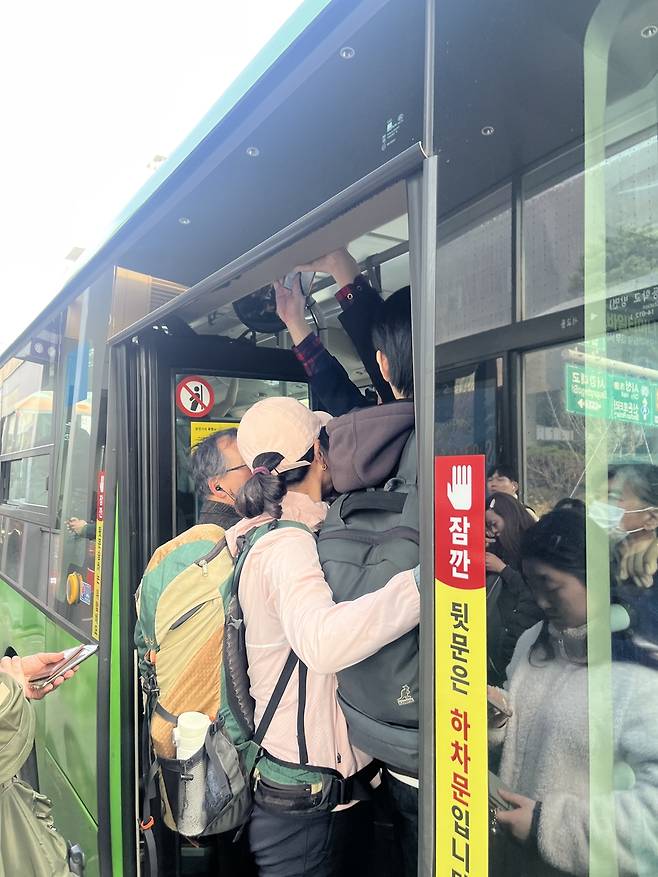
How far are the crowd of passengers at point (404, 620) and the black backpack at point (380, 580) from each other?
0.04m

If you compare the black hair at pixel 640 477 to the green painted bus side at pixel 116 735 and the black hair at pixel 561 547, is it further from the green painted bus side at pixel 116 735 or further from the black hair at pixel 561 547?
the green painted bus side at pixel 116 735

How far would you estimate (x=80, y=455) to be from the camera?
2713 mm

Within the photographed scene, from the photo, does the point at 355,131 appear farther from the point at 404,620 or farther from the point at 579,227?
the point at 404,620

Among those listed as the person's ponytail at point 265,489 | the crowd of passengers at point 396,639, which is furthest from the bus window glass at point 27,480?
the person's ponytail at point 265,489

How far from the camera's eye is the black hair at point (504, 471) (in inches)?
36.0

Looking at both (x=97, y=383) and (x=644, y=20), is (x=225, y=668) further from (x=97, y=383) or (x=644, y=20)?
(x=644, y=20)

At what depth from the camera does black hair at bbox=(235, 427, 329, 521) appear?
1.83 metres

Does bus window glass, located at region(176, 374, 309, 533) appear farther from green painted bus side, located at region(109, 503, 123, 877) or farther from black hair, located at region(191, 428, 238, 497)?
green painted bus side, located at region(109, 503, 123, 877)

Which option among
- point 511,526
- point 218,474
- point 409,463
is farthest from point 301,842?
point 511,526

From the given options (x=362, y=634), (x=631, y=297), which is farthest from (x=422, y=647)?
(x=631, y=297)

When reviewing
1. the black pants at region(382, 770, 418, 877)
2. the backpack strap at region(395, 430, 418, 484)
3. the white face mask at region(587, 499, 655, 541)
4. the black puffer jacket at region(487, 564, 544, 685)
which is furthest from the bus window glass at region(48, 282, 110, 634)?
the white face mask at region(587, 499, 655, 541)

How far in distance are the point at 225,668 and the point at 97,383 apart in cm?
133

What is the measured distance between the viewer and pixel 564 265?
0.94 metres


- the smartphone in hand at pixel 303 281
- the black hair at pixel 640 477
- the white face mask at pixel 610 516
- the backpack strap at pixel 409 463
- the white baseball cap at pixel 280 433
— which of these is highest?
the smartphone in hand at pixel 303 281
